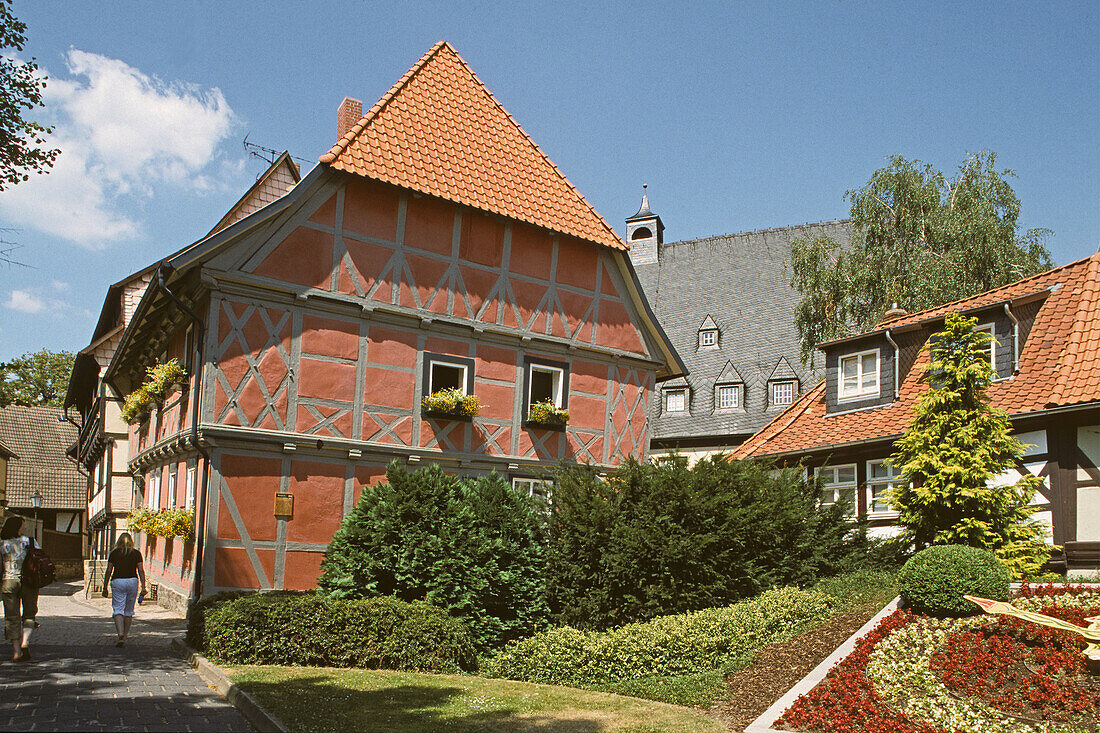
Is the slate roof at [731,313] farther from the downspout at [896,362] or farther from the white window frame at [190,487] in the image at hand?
the white window frame at [190,487]

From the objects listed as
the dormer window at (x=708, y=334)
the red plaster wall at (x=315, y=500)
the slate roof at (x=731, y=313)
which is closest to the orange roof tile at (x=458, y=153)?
the red plaster wall at (x=315, y=500)

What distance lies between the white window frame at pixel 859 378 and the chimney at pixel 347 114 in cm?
1366

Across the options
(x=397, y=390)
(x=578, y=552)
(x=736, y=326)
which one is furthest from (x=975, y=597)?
(x=736, y=326)

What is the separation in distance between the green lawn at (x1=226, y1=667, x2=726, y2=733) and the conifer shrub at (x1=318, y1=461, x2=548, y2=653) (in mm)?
2390

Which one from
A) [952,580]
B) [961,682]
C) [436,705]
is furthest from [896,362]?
[436,705]

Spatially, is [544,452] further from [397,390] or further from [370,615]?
[370,615]

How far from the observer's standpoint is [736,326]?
4212cm

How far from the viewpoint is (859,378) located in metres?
22.2

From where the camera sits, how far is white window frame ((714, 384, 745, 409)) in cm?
3934

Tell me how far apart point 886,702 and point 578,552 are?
6063 millimetres

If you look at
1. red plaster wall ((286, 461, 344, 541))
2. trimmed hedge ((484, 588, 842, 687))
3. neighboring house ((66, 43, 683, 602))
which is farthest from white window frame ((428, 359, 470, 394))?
trimmed hedge ((484, 588, 842, 687))

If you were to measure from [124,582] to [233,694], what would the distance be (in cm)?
473

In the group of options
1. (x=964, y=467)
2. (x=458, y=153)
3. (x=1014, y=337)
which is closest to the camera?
(x=964, y=467)

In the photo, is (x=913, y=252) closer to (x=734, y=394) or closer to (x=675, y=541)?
(x=734, y=394)
